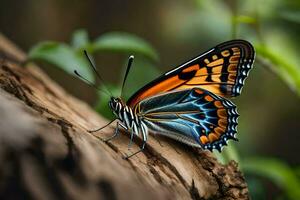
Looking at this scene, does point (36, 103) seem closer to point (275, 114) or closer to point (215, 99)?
point (215, 99)

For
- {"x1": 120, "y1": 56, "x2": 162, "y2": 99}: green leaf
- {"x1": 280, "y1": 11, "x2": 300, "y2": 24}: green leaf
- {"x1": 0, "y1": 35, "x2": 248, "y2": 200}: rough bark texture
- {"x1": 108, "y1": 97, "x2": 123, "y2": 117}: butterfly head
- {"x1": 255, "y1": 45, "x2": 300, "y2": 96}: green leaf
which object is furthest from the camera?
{"x1": 120, "y1": 56, "x2": 162, "y2": 99}: green leaf

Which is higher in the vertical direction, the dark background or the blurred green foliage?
the dark background

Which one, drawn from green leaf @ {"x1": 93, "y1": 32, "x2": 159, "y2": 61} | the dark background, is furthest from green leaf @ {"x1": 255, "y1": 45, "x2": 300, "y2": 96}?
the dark background

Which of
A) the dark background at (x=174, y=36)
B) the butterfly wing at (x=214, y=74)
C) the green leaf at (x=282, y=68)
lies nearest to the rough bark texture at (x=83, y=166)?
the butterfly wing at (x=214, y=74)

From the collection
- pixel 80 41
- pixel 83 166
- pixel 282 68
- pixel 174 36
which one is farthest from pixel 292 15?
pixel 174 36

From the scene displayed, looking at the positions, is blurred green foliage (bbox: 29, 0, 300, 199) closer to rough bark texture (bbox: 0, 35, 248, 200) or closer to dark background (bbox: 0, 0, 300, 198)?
rough bark texture (bbox: 0, 35, 248, 200)

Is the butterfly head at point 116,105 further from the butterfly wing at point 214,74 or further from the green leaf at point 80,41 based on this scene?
the green leaf at point 80,41

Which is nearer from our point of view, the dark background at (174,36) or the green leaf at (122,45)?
the green leaf at (122,45)
